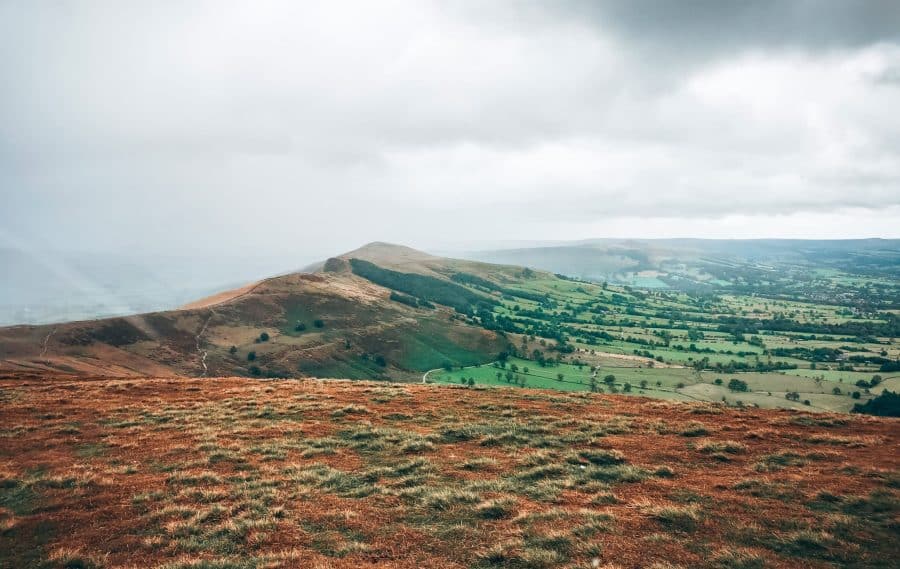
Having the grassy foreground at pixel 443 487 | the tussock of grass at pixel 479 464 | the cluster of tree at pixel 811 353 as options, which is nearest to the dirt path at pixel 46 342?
the grassy foreground at pixel 443 487

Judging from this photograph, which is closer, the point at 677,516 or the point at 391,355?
the point at 677,516

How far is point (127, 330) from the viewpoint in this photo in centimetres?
11938

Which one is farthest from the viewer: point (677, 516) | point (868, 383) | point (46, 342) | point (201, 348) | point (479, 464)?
point (868, 383)

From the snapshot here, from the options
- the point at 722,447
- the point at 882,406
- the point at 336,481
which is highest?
the point at 336,481

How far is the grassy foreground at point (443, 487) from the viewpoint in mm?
12594

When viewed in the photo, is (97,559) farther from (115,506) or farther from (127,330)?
(127,330)

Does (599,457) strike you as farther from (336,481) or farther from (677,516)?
(336,481)

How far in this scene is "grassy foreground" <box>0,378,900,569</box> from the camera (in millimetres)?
12594

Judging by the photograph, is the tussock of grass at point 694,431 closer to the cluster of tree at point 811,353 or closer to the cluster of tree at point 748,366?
the cluster of tree at point 748,366

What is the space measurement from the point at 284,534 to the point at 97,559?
194 inches

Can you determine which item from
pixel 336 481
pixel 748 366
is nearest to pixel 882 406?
pixel 748 366

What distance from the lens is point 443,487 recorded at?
17.5 metres

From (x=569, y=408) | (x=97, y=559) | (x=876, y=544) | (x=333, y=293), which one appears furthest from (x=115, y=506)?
(x=333, y=293)

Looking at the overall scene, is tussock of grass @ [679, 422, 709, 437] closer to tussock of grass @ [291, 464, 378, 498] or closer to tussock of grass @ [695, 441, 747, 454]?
tussock of grass @ [695, 441, 747, 454]
